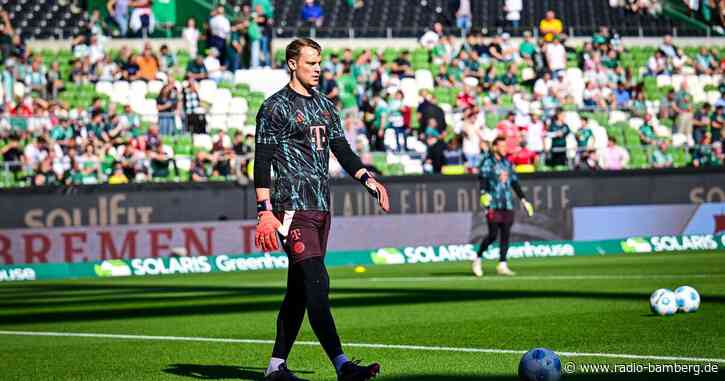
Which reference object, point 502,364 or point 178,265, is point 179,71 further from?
point 502,364

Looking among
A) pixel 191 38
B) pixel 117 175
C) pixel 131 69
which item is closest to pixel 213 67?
pixel 131 69

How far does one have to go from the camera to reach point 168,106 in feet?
95.7

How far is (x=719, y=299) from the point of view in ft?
47.9

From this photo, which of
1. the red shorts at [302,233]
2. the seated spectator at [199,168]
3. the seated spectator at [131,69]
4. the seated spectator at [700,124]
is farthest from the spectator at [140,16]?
the red shorts at [302,233]

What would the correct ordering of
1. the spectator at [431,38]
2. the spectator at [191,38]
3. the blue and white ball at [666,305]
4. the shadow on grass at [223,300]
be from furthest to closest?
the spectator at [431,38] < the spectator at [191,38] < the shadow on grass at [223,300] < the blue and white ball at [666,305]

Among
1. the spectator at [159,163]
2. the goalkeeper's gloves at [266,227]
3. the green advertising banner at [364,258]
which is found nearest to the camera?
the goalkeeper's gloves at [266,227]

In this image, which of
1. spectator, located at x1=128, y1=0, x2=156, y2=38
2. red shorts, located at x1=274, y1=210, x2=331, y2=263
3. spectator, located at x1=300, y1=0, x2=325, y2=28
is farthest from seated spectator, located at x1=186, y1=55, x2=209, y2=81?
red shorts, located at x1=274, y1=210, x2=331, y2=263

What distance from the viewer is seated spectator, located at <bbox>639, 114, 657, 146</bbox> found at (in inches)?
1302

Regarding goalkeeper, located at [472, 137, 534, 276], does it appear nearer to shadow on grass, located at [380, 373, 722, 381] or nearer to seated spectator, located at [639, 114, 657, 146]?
seated spectator, located at [639, 114, 657, 146]

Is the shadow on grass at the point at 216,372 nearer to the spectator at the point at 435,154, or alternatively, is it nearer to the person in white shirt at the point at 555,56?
the spectator at the point at 435,154

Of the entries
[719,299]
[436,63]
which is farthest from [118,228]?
[719,299]

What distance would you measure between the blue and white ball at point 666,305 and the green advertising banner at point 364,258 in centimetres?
1486

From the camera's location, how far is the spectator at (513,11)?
40.6 metres

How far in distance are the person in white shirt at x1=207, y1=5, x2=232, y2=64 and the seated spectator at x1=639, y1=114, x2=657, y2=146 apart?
35.3ft
